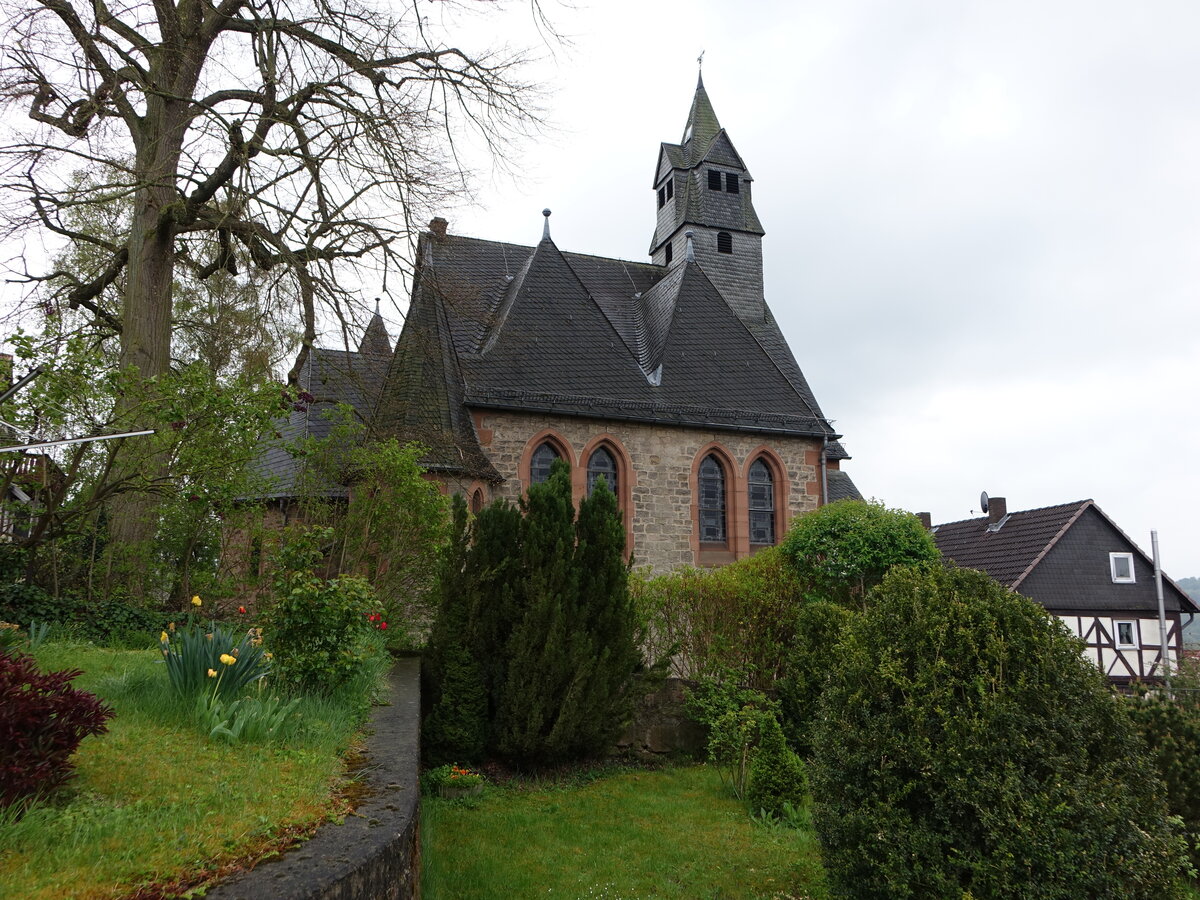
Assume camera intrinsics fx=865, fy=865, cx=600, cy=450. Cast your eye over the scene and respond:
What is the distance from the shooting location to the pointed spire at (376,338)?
11164 mm

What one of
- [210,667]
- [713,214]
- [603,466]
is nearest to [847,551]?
[603,466]

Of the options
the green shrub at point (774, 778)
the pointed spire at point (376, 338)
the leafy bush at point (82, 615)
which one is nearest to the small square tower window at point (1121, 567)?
the green shrub at point (774, 778)

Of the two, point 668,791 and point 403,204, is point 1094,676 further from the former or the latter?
point 403,204

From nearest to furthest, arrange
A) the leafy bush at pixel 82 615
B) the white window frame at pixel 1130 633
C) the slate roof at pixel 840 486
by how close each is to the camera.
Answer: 1. the leafy bush at pixel 82 615
2. the white window frame at pixel 1130 633
3. the slate roof at pixel 840 486

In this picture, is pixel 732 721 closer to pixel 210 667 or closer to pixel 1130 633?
pixel 210 667

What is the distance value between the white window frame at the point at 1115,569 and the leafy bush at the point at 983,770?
20007 mm

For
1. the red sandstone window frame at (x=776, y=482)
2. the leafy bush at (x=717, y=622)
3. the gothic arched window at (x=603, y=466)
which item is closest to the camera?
the leafy bush at (x=717, y=622)

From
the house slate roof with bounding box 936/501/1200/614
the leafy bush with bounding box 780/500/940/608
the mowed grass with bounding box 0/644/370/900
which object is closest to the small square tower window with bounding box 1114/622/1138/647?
the house slate roof with bounding box 936/501/1200/614

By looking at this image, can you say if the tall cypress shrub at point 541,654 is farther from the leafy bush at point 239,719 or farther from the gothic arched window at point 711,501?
the gothic arched window at point 711,501

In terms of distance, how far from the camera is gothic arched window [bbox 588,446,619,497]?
1673 centimetres

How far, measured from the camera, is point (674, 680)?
926 cm

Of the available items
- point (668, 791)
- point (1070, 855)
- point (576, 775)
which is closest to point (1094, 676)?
point (1070, 855)

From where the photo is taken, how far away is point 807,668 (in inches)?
329

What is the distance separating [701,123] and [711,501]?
15.6 m
